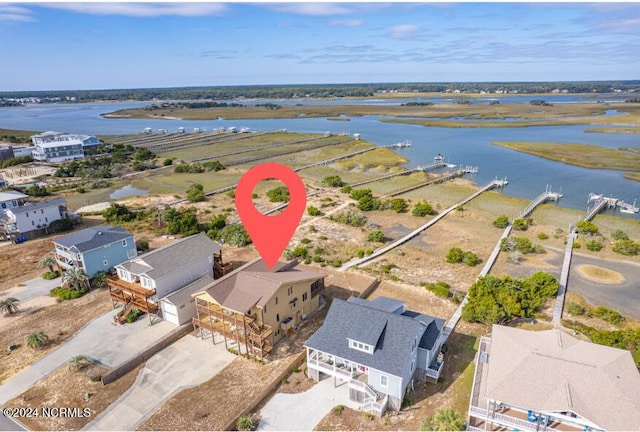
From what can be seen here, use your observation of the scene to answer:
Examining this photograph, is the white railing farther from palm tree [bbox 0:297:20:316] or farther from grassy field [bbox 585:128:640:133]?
grassy field [bbox 585:128:640:133]

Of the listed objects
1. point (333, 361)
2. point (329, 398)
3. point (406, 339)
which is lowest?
point (329, 398)

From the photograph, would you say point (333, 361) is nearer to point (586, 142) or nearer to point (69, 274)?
point (69, 274)

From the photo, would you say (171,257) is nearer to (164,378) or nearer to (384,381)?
(164,378)

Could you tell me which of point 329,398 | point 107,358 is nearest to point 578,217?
point 329,398

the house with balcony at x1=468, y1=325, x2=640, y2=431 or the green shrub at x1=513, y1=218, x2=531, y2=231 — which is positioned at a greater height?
the house with balcony at x1=468, y1=325, x2=640, y2=431

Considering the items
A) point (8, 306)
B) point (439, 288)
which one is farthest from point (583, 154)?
point (8, 306)

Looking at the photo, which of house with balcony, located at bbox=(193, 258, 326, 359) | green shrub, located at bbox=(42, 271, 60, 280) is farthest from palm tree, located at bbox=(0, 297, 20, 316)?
house with balcony, located at bbox=(193, 258, 326, 359)

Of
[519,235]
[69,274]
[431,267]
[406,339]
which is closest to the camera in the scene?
[406,339]
